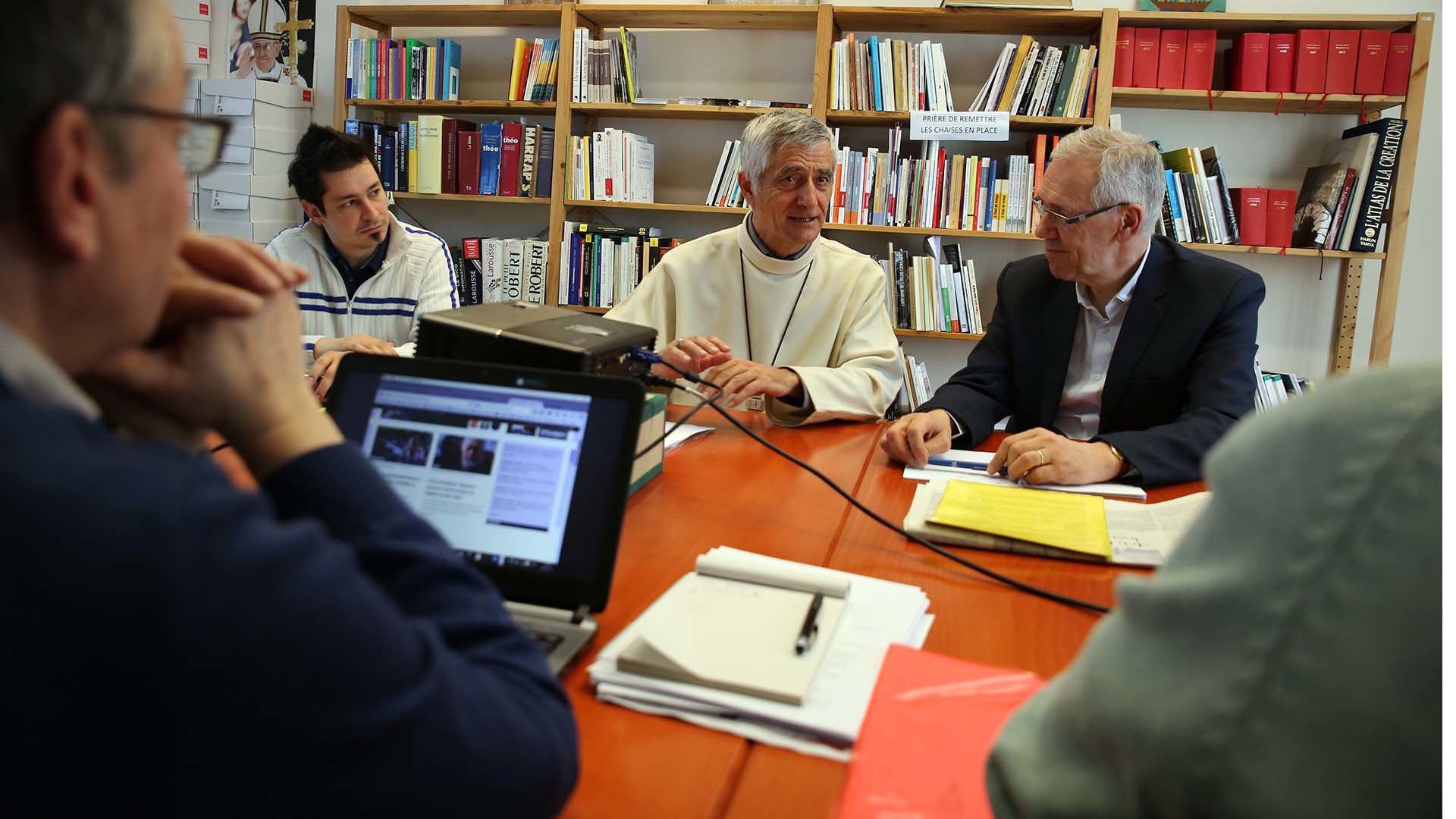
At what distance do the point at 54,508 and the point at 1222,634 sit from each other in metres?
0.50

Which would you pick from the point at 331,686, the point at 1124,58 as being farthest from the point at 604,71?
the point at 331,686

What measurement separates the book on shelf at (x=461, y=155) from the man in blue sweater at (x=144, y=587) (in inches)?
126

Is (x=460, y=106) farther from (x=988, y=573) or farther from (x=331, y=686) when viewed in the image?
(x=331, y=686)

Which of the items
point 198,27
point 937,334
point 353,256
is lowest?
point 937,334

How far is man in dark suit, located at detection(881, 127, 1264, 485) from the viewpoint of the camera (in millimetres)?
1945

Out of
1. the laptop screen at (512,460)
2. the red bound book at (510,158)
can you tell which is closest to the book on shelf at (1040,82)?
the red bound book at (510,158)

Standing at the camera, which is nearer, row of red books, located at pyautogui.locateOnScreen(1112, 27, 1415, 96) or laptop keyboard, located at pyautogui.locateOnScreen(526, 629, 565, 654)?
laptop keyboard, located at pyautogui.locateOnScreen(526, 629, 565, 654)

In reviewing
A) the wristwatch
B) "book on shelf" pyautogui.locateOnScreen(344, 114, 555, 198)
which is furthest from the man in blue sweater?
"book on shelf" pyautogui.locateOnScreen(344, 114, 555, 198)

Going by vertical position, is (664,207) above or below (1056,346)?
above

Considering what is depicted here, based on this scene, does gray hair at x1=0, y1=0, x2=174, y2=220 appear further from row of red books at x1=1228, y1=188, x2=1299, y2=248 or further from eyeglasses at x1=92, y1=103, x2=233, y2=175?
row of red books at x1=1228, y1=188, x2=1299, y2=248

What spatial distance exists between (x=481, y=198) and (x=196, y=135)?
10.7ft

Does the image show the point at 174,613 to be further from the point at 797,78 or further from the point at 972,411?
the point at 797,78

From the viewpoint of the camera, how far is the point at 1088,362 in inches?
87.1

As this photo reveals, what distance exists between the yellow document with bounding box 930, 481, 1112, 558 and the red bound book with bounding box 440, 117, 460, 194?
286cm
